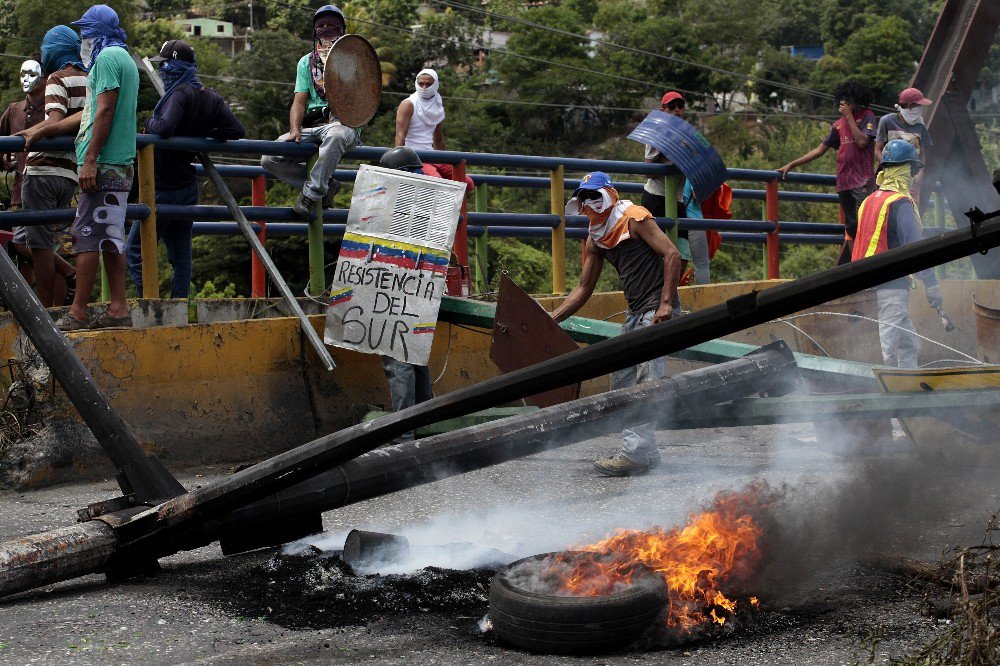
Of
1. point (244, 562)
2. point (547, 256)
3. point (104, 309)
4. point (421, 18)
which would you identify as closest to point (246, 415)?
point (104, 309)

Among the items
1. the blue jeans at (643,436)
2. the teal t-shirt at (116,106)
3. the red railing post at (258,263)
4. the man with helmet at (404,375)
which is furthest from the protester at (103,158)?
the blue jeans at (643,436)

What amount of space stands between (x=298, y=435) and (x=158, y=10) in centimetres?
→ 5784

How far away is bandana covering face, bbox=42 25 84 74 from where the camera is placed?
8023 millimetres

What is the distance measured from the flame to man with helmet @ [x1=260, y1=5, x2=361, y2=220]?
4.44m

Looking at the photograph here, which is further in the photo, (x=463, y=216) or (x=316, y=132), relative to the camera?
(x=463, y=216)

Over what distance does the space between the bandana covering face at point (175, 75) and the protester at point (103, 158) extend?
0.84m

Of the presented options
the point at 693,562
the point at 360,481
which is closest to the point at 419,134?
the point at 360,481

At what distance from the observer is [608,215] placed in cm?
795

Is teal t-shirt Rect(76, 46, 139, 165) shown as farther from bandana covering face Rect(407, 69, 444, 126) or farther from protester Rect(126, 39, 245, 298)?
bandana covering face Rect(407, 69, 444, 126)

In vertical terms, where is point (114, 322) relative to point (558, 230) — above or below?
below

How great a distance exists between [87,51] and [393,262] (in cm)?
248

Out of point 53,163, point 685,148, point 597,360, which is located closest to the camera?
point 597,360

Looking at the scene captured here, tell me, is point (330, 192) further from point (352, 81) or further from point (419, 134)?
point (419, 134)

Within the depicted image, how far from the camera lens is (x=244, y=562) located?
217 inches
